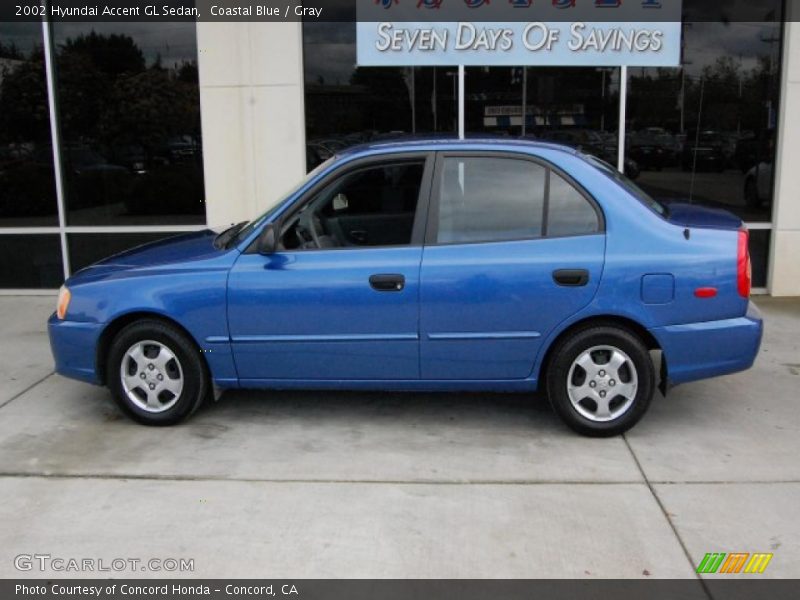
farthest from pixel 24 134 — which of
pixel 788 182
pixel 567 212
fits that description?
pixel 788 182

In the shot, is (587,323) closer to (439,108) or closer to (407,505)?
(407,505)

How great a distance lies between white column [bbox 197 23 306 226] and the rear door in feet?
12.5

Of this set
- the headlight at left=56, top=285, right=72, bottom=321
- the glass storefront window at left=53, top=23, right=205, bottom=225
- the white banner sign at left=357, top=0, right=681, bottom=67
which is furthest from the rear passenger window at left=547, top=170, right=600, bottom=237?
the glass storefront window at left=53, top=23, right=205, bottom=225

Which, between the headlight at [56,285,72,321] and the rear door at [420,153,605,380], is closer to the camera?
the rear door at [420,153,605,380]

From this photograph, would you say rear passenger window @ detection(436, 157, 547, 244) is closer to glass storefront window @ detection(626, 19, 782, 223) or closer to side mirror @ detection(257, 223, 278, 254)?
side mirror @ detection(257, 223, 278, 254)

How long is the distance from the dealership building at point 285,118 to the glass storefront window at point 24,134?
0.02m

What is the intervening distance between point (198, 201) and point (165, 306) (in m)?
4.05

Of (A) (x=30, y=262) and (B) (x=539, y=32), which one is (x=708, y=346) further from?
(A) (x=30, y=262)

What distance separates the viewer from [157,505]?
403 cm

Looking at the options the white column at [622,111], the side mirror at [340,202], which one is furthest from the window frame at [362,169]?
the white column at [622,111]

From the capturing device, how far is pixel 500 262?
15.0 ft

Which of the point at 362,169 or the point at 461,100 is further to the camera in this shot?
the point at 461,100

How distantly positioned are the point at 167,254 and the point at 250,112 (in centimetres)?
350

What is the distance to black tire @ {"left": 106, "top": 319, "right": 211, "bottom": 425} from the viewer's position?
4848 millimetres
